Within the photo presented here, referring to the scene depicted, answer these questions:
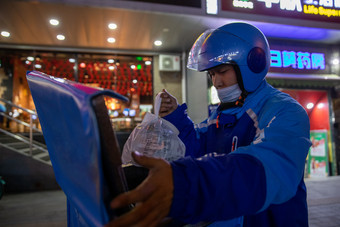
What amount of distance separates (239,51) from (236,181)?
35.3 inches

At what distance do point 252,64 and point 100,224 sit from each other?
1.18 m

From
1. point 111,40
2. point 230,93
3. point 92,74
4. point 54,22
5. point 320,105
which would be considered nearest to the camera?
point 230,93

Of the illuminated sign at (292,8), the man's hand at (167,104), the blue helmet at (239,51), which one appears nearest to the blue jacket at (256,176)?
the blue helmet at (239,51)

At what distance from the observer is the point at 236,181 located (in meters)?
0.65

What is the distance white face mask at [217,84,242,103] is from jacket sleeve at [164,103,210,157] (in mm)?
307

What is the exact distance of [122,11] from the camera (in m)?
5.91

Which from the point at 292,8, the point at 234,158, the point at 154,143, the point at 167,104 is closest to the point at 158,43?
the point at 292,8

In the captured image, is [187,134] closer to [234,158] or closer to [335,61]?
[234,158]

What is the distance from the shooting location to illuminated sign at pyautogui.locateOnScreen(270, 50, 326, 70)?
8.61 m

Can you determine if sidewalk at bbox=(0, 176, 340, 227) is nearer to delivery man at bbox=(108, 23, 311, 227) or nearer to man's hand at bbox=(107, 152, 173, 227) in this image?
delivery man at bbox=(108, 23, 311, 227)

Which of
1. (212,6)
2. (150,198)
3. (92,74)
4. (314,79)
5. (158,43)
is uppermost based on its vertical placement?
(212,6)

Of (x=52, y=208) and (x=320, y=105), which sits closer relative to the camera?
(x=52, y=208)

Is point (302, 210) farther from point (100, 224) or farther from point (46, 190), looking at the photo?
point (46, 190)

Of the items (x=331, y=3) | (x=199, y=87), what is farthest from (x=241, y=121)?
(x=331, y=3)
